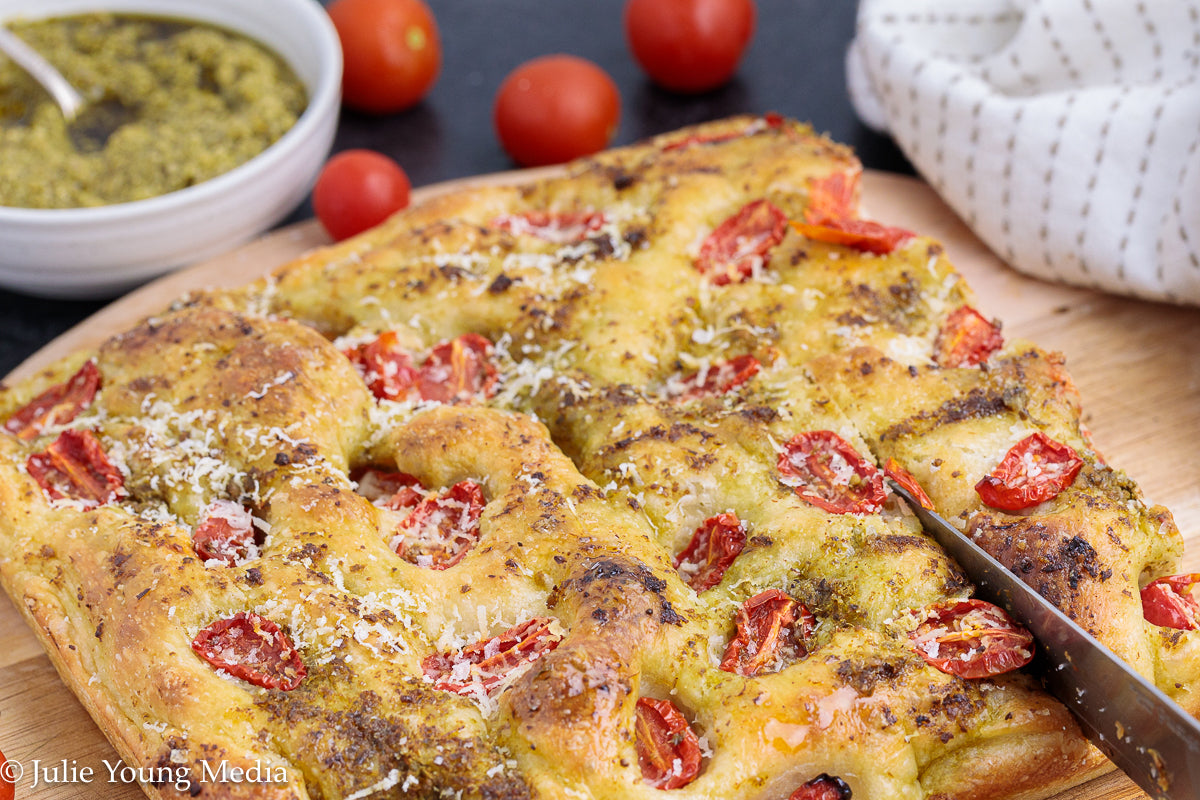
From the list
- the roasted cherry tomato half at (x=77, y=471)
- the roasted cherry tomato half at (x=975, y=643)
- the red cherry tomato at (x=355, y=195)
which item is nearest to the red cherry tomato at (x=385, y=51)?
the red cherry tomato at (x=355, y=195)

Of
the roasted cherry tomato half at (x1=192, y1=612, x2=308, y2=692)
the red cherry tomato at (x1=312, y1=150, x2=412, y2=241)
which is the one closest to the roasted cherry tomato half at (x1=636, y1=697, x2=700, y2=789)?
the roasted cherry tomato half at (x1=192, y1=612, x2=308, y2=692)

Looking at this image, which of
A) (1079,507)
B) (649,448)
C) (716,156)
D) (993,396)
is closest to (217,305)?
(649,448)

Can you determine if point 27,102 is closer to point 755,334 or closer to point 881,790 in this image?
point 755,334

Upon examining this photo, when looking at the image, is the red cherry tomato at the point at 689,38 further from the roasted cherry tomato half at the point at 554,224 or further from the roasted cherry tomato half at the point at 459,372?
the roasted cherry tomato half at the point at 459,372

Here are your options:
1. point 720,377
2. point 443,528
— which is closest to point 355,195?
point 720,377

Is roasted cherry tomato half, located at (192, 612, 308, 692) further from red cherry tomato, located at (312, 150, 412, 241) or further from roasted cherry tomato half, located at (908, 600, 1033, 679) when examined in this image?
red cherry tomato, located at (312, 150, 412, 241)

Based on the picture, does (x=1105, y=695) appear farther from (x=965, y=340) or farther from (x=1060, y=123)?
(x=1060, y=123)
